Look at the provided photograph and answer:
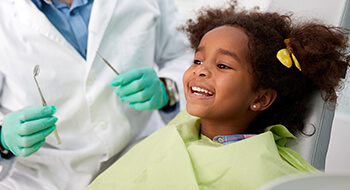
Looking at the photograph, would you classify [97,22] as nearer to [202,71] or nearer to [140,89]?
[140,89]

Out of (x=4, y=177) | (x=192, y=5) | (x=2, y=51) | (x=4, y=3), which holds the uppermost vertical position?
(x=4, y=3)

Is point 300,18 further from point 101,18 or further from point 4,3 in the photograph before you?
point 4,3

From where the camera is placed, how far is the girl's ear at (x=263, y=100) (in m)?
0.99

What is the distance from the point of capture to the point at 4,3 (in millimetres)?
1198

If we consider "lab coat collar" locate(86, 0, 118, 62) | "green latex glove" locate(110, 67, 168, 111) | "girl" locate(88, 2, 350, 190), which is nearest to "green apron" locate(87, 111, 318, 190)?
"girl" locate(88, 2, 350, 190)

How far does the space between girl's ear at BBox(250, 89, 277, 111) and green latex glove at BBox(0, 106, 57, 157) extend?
0.64 m

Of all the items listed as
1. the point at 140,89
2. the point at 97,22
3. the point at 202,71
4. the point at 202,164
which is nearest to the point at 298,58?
the point at 202,71

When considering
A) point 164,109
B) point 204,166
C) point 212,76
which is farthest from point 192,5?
point 204,166

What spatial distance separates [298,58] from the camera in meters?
0.97

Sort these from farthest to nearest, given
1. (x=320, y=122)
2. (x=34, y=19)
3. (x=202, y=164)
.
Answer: (x=34, y=19) < (x=320, y=122) < (x=202, y=164)

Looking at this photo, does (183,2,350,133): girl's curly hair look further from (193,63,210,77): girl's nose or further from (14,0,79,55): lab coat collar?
(14,0,79,55): lab coat collar

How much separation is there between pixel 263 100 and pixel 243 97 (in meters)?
0.08

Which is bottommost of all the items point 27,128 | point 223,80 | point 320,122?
point 27,128

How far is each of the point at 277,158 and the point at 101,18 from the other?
32.3 inches
